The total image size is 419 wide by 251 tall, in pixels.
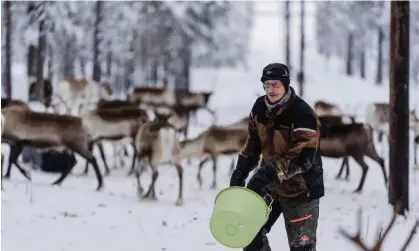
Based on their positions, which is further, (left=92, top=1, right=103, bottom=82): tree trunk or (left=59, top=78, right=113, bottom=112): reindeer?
(left=59, top=78, right=113, bottom=112): reindeer

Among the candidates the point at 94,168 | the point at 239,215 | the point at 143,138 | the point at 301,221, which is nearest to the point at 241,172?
the point at 301,221

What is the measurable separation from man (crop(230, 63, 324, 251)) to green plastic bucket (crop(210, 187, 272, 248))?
0.52ft

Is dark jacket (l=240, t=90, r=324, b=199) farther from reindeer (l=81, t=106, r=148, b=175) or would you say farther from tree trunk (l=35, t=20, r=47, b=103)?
tree trunk (l=35, t=20, r=47, b=103)

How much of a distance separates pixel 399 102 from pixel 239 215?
210 inches

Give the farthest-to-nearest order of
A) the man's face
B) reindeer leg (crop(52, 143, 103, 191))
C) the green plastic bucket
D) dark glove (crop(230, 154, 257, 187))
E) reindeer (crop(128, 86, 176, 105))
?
reindeer (crop(128, 86, 176, 105)) → reindeer leg (crop(52, 143, 103, 191)) → dark glove (crop(230, 154, 257, 187)) → the man's face → the green plastic bucket

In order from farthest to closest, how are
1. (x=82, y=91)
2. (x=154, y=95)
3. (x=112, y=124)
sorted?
1. (x=82, y=91)
2. (x=154, y=95)
3. (x=112, y=124)

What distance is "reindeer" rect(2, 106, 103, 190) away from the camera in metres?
10.8

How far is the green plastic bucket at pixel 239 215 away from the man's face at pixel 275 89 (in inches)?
28.5

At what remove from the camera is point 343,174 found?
13.5 m

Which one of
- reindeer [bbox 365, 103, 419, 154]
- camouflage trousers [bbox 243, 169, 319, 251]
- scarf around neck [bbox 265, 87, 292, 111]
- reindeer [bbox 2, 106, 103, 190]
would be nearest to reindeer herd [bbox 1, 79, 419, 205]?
reindeer [bbox 2, 106, 103, 190]

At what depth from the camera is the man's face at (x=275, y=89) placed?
4.38 metres

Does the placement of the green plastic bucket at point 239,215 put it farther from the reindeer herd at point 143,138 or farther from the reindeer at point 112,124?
the reindeer at point 112,124

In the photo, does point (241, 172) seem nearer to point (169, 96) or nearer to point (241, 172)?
point (241, 172)

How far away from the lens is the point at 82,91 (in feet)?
102
